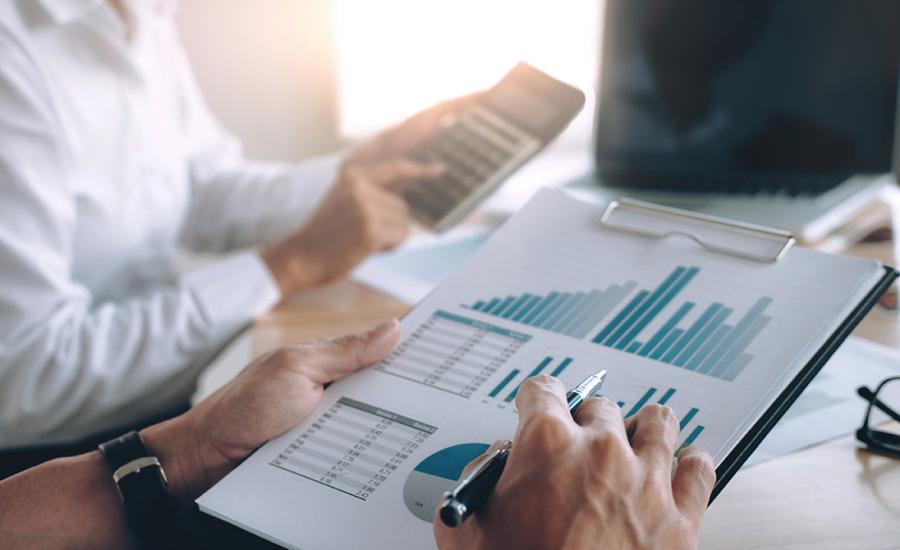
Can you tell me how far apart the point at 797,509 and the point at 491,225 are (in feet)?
2.18

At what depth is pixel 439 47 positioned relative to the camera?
5.59 ft

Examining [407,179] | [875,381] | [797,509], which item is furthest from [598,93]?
[797,509]

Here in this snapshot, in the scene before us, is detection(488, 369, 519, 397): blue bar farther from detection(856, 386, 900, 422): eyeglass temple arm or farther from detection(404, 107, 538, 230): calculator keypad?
detection(404, 107, 538, 230): calculator keypad

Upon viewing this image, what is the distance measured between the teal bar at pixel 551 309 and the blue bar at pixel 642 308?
5 cm

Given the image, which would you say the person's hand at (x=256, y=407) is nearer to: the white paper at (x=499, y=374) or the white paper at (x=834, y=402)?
the white paper at (x=499, y=374)

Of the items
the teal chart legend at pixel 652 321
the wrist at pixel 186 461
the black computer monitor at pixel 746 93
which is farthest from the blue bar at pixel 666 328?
the black computer monitor at pixel 746 93

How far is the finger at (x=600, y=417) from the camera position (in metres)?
0.46

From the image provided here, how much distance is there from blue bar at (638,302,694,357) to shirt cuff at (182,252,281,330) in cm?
49

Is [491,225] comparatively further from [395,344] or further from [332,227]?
[395,344]

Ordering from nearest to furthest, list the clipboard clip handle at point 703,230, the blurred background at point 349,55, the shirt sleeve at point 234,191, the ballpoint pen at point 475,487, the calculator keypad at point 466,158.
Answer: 1. the ballpoint pen at point 475,487
2. the clipboard clip handle at point 703,230
3. the calculator keypad at point 466,158
4. the shirt sleeve at point 234,191
5. the blurred background at point 349,55

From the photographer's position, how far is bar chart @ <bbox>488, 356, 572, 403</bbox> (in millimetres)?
570

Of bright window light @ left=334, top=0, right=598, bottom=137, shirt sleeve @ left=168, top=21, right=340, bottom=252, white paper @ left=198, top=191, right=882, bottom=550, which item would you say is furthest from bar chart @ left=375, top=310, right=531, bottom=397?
bright window light @ left=334, top=0, right=598, bottom=137

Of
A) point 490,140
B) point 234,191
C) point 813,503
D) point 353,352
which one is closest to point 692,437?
point 813,503

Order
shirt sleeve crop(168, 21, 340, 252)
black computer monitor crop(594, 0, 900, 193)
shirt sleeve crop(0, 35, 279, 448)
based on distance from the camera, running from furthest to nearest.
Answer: shirt sleeve crop(168, 21, 340, 252) < black computer monitor crop(594, 0, 900, 193) < shirt sleeve crop(0, 35, 279, 448)
